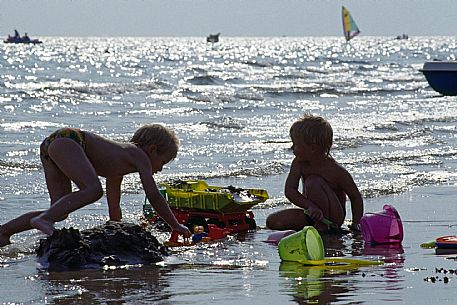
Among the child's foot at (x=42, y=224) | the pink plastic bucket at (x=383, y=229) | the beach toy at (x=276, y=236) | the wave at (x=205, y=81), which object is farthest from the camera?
the wave at (x=205, y=81)

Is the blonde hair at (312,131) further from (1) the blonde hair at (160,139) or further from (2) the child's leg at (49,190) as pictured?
(2) the child's leg at (49,190)

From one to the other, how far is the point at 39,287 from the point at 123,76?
35904 millimetres

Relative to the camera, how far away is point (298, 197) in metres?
6.75

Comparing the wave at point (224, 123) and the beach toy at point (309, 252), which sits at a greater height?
the wave at point (224, 123)

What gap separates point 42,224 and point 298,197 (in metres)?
1.85

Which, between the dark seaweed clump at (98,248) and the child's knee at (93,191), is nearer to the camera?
the dark seaweed clump at (98,248)

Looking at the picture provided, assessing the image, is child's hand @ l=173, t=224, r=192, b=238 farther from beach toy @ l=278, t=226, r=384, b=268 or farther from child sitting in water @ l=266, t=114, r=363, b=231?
child sitting in water @ l=266, t=114, r=363, b=231

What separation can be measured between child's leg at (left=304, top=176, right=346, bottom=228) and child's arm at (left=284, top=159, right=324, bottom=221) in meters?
0.06

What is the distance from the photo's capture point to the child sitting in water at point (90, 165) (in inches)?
236

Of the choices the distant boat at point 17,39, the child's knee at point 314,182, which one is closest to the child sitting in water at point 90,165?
the child's knee at point 314,182

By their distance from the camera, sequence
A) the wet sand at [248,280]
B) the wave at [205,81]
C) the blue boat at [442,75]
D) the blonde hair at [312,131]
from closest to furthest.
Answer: the wet sand at [248,280] → the blonde hair at [312,131] → the blue boat at [442,75] → the wave at [205,81]

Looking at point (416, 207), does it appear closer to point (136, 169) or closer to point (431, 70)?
point (136, 169)

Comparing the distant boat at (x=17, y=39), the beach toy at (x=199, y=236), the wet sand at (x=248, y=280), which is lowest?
the wet sand at (x=248, y=280)

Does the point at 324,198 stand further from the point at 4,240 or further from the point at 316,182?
the point at 4,240
